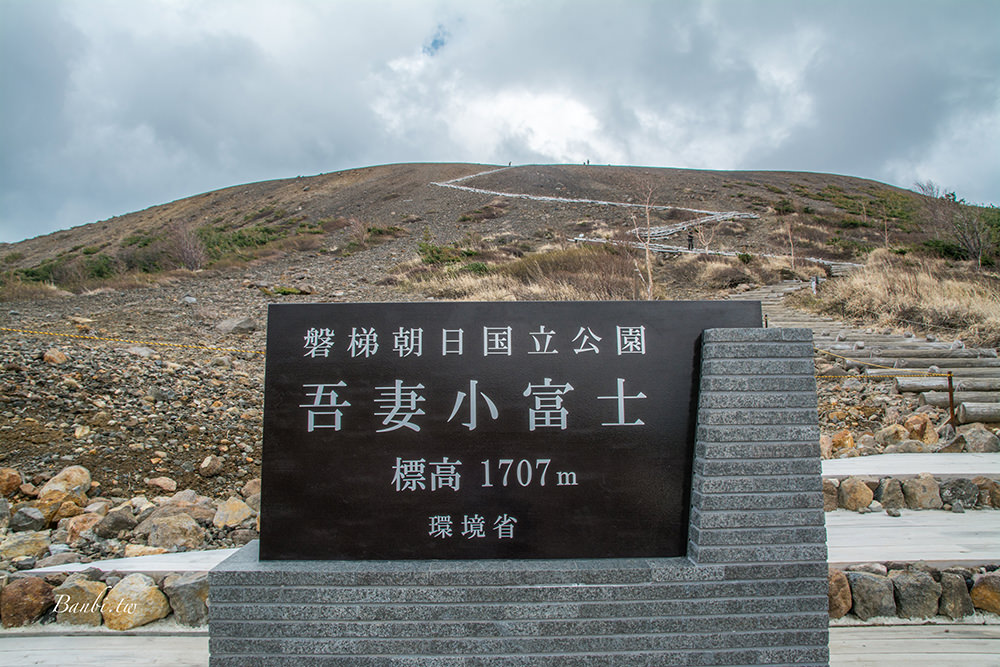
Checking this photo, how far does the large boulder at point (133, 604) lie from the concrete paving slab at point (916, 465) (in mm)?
4025

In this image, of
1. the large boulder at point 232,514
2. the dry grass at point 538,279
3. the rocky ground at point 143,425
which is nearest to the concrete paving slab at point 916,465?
the rocky ground at point 143,425

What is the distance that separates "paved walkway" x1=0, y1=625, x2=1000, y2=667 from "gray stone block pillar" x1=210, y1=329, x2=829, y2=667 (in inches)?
19.8

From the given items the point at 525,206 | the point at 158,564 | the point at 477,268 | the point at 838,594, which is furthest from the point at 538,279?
the point at 525,206

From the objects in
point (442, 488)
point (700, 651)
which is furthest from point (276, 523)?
point (700, 651)

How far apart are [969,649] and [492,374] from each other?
2.46 meters

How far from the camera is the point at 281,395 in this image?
2398 millimetres

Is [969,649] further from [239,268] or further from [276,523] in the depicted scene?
[239,268]

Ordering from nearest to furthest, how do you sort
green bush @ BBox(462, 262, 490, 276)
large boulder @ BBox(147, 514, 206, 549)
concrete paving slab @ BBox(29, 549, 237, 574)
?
concrete paving slab @ BBox(29, 549, 237, 574) < large boulder @ BBox(147, 514, 206, 549) < green bush @ BBox(462, 262, 490, 276)

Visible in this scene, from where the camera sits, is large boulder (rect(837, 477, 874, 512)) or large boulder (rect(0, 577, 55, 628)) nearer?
large boulder (rect(0, 577, 55, 628))

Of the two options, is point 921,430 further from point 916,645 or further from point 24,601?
point 24,601

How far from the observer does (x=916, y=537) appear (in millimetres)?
3273

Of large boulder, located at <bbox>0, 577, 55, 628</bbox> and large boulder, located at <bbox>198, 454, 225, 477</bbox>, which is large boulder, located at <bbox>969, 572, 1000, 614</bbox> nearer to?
large boulder, located at <bbox>0, 577, 55, 628</bbox>

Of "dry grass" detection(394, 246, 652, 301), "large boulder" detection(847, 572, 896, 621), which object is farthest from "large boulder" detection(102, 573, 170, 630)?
"dry grass" detection(394, 246, 652, 301)

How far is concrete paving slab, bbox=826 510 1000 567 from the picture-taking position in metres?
2.97
